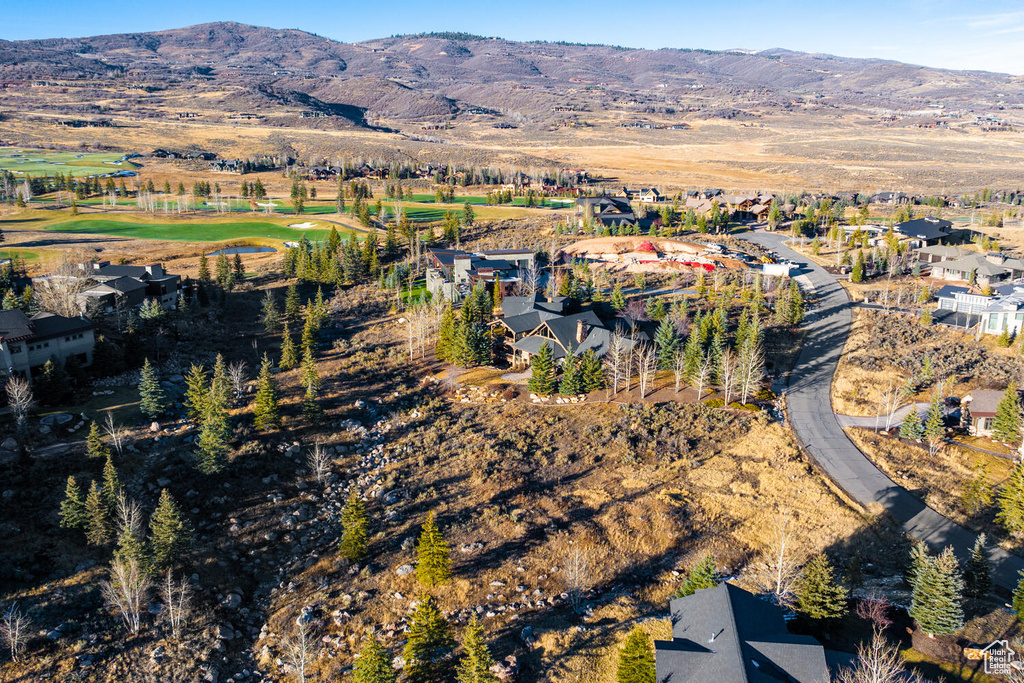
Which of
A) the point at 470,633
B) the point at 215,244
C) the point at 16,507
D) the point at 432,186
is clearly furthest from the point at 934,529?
the point at 432,186

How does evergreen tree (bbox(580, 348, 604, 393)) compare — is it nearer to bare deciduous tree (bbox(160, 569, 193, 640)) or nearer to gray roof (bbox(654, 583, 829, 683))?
gray roof (bbox(654, 583, 829, 683))

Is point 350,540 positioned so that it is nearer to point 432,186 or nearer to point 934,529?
point 934,529

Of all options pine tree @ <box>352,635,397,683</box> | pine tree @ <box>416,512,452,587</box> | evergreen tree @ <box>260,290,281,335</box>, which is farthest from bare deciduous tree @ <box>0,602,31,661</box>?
evergreen tree @ <box>260,290,281,335</box>

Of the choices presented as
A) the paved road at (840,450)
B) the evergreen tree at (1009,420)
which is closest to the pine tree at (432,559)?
the paved road at (840,450)

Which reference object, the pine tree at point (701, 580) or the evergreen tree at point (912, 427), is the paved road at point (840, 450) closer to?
the evergreen tree at point (912, 427)

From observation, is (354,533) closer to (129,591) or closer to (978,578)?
(129,591)

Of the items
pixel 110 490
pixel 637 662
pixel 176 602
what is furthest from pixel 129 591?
pixel 637 662

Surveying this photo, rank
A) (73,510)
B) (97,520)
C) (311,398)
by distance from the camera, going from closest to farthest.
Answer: (97,520), (73,510), (311,398)
